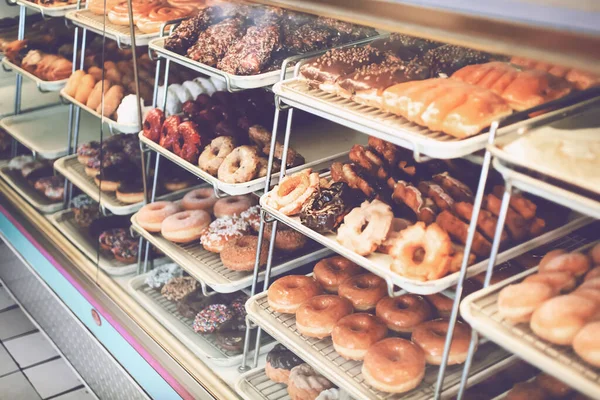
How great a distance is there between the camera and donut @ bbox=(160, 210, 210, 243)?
10.1 feet

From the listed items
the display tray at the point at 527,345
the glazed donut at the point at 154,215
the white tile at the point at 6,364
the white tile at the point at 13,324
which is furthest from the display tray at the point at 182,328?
the display tray at the point at 527,345

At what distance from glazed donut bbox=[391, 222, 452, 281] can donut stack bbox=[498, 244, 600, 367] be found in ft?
0.71

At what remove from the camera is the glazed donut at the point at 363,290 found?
2.49m

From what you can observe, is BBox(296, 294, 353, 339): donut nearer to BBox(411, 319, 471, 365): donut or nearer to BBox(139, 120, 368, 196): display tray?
BBox(411, 319, 471, 365): donut

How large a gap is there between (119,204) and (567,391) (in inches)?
97.5

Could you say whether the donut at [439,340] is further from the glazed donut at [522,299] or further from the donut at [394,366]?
the glazed donut at [522,299]

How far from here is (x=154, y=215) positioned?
322 cm

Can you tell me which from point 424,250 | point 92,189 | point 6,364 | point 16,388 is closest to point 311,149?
point 424,250

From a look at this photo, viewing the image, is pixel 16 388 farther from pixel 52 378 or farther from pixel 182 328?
pixel 182 328

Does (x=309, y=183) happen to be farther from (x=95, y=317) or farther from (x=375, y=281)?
(x=95, y=317)

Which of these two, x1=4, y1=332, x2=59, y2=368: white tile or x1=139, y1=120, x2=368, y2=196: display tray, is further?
x1=4, y1=332, x2=59, y2=368: white tile

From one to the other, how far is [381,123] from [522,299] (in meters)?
0.64

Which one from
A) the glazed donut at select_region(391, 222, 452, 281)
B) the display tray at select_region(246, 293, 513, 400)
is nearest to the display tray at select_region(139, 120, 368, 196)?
the display tray at select_region(246, 293, 513, 400)

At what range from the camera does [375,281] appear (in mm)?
2584
